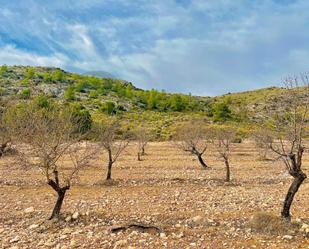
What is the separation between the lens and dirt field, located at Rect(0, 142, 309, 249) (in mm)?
13898

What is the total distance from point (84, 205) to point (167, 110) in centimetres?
10617

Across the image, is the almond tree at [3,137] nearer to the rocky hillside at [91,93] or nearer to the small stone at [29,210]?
the small stone at [29,210]

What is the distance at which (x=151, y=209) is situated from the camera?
62.0 feet

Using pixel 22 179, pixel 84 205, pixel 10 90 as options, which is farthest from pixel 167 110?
pixel 84 205

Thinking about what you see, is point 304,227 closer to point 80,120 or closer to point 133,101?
point 80,120

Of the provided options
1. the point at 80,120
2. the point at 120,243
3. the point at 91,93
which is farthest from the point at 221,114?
the point at 120,243

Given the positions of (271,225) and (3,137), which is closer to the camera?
(271,225)

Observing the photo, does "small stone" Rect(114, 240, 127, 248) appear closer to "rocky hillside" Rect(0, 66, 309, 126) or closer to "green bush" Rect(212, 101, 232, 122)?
"rocky hillside" Rect(0, 66, 309, 126)

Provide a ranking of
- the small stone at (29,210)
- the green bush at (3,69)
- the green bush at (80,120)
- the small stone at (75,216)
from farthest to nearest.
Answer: the green bush at (3,69) < the green bush at (80,120) < the small stone at (29,210) < the small stone at (75,216)

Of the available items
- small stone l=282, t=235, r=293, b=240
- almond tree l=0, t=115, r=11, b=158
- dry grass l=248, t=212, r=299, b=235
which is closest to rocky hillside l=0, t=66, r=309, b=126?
almond tree l=0, t=115, r=11, b=158

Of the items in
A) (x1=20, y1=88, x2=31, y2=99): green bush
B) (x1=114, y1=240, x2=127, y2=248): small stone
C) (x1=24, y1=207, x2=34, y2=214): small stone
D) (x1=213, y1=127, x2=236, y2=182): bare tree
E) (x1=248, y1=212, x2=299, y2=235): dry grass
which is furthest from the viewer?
(x1=20, y1=88, x2=31, y2=99): green bush

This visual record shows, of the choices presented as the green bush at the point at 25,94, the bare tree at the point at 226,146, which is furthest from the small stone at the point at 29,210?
the green bush at the point at 25,94

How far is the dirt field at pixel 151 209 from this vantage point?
13.9 meters

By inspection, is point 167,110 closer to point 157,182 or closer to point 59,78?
point 59,78
